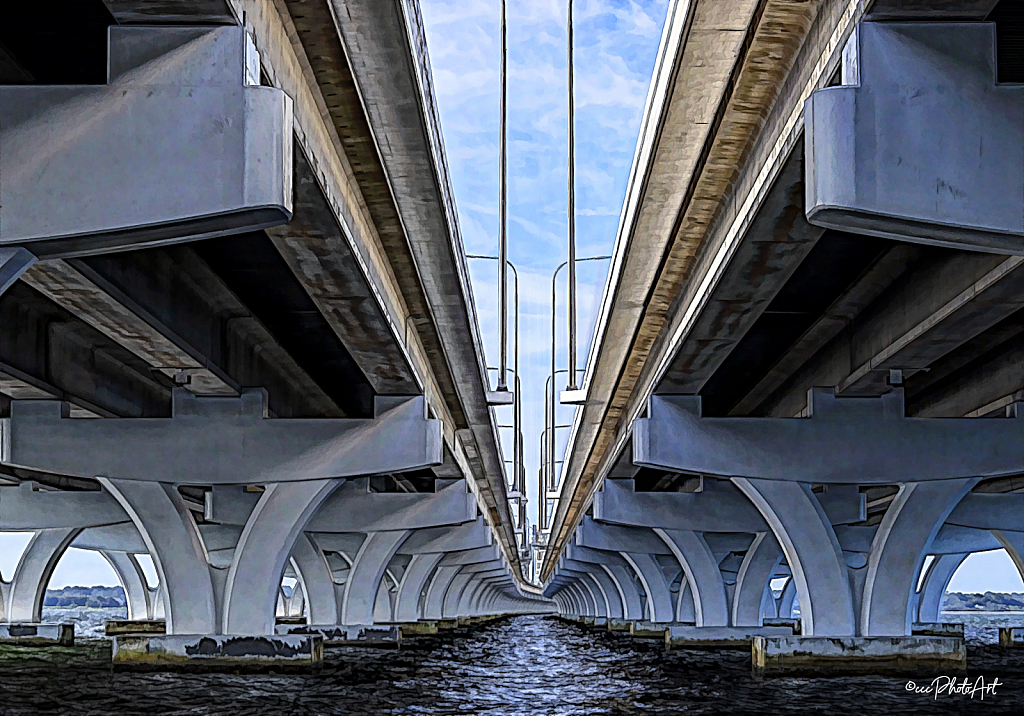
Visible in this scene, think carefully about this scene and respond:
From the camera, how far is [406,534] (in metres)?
38.8

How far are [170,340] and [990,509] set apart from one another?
88.8 feet

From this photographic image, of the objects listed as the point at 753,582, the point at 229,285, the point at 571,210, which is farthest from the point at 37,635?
the point at 571,210

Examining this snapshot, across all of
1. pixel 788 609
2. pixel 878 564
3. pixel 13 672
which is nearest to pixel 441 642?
pixel 13 672

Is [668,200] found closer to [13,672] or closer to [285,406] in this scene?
[285,406]

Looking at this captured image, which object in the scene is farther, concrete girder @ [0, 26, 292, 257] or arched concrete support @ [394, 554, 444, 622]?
arched concrete support @ [394, 554, 444, 622]

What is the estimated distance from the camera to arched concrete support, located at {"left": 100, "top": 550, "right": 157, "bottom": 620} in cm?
5972

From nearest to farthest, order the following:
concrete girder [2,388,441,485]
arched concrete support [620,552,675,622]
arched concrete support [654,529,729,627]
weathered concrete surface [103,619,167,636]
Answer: concrete girder [2,388,441,485], arched concrete support [654,529,729,627], weathered concrete surface [103,619,167,636], arched concrete support [620,552,675,622]

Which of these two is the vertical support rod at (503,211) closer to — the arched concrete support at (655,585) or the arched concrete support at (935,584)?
the arched concrete support at (655,585)

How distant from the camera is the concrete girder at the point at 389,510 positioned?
117ft

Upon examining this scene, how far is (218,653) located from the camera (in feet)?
78.0

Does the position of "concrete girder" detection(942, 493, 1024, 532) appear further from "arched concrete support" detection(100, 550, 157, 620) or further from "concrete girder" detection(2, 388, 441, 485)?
"arched concrete support" detection(100, 550, 157, 620)

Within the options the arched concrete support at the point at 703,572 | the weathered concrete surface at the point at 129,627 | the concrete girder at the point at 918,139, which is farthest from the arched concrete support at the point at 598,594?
the concrete girder at the point at 918,139

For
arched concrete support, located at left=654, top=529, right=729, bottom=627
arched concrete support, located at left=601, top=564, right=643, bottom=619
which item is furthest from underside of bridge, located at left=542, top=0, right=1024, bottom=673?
arched concrete support, located at left=601, top=564, right=643, bottom=619

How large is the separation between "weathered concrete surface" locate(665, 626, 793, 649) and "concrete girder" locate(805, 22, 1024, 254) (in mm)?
28962
